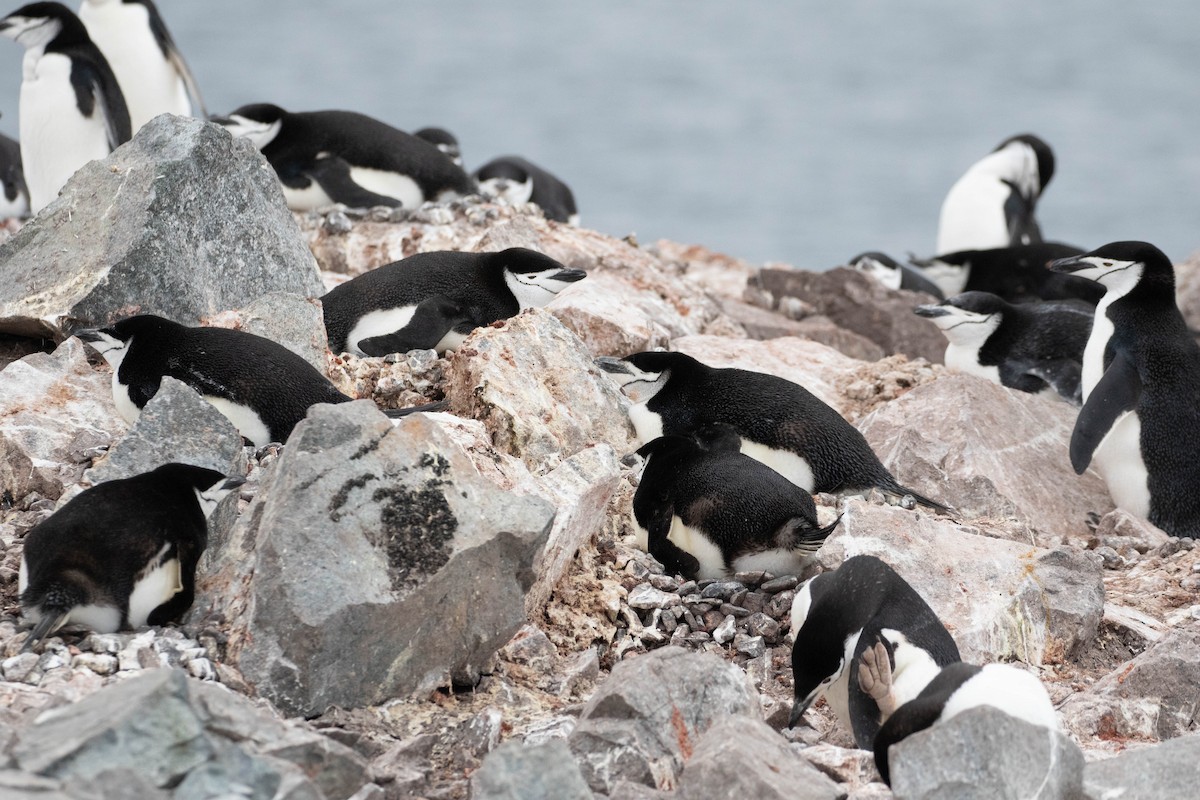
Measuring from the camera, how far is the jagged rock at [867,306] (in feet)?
29.1

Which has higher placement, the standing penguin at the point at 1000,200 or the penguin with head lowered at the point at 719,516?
the penguin with head lowered at the point at 719,516

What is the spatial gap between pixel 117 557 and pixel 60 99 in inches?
227

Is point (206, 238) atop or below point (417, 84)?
atop

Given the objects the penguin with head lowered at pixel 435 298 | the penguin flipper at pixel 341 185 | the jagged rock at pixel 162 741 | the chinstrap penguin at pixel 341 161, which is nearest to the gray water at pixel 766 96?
the chinstrap penguin at pixel 341 161

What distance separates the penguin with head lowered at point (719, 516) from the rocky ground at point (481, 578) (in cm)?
7

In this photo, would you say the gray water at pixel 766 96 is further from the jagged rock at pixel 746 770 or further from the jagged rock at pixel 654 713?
the jagged rock at pixel 746 770

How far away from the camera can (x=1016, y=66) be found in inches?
1668

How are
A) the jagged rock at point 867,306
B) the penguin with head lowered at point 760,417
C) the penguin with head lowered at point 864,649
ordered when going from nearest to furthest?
the penguin with head lowered at point 864,649 < the penguin with head lowered at point 760,417 < the jagged rock at point 867,306

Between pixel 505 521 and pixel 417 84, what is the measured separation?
123 ft

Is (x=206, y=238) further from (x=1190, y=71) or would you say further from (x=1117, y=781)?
(x=1190, y=71)

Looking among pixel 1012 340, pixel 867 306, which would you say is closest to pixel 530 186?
pixel 867 306

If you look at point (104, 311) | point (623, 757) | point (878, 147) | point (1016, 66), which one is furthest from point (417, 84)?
point (623, 757)

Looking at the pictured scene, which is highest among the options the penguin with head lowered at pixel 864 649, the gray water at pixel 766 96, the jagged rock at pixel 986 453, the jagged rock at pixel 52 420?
the penguin with head lowered at pixel 864 649

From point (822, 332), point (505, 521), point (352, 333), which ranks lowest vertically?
point (822, 332)
